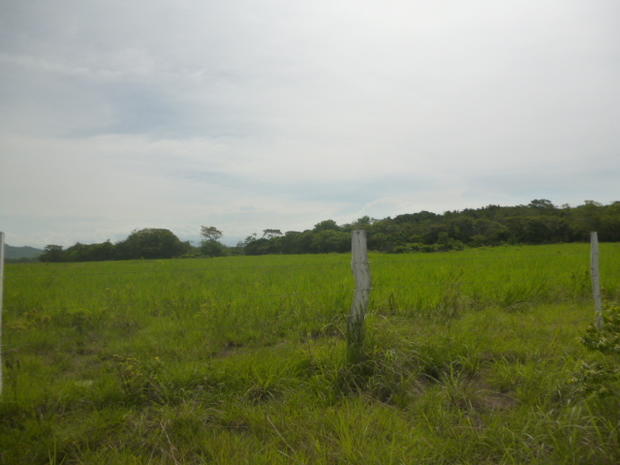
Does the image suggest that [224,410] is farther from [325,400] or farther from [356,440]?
[356,440]

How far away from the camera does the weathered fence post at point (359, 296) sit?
3.16 m

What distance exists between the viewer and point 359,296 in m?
3.23

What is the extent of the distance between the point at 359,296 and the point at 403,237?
2883cm

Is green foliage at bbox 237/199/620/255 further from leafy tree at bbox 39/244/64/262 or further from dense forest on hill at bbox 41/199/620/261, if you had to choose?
leafy tree at bbox 39/244/64/262

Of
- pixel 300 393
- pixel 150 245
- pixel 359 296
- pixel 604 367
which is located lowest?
pixel 300 393

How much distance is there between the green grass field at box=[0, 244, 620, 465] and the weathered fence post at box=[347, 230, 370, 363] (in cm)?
18

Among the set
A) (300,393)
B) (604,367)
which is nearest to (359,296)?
(300,393)

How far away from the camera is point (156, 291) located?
7.91 metres

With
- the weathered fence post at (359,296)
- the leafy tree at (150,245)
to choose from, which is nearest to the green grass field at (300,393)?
the weathered fence post at (359,296)

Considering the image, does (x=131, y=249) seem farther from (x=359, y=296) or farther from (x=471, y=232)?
(x=471, y=232)

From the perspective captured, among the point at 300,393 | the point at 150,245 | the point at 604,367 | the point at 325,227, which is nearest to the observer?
the point at 604,367

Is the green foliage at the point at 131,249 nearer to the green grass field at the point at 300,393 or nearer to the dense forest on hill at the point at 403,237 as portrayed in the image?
→ the dense forest on hill at the point at 403,237

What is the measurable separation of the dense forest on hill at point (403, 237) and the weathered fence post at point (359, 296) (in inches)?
936

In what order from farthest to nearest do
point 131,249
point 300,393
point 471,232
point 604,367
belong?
point 471,232, point 131,249, point 300,393, point 604,367
